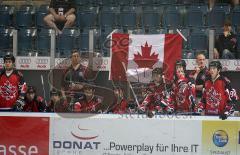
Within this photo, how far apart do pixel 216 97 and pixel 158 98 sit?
29.1 inches

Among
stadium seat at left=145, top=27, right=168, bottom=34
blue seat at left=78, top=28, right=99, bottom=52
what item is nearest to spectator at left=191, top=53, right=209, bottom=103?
blue seat at left=78, top=28, right=99, bottom=52

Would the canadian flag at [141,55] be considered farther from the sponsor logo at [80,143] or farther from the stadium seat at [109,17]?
the stadium seat at [109,17]

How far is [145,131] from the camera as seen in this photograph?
6574 millimetres

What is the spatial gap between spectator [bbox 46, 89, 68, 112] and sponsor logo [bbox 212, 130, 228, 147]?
75.7 inches

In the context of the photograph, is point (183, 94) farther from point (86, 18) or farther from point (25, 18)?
point (25, 18)

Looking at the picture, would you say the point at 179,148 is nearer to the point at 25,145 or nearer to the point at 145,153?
the point at 145,153

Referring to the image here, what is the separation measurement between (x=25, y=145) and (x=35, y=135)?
0.59 ft

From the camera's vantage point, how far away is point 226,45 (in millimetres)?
9047

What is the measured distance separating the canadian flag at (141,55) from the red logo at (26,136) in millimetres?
1343

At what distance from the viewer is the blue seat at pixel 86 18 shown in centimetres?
1089

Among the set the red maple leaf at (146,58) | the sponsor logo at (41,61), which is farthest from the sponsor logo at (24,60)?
the red maple leaf at (146,58)

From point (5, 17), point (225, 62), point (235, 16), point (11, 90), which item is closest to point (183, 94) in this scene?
point (225, 62)

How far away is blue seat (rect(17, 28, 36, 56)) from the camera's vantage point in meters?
9.64

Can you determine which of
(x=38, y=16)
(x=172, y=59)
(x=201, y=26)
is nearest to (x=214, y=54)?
(x=172, y=59)
